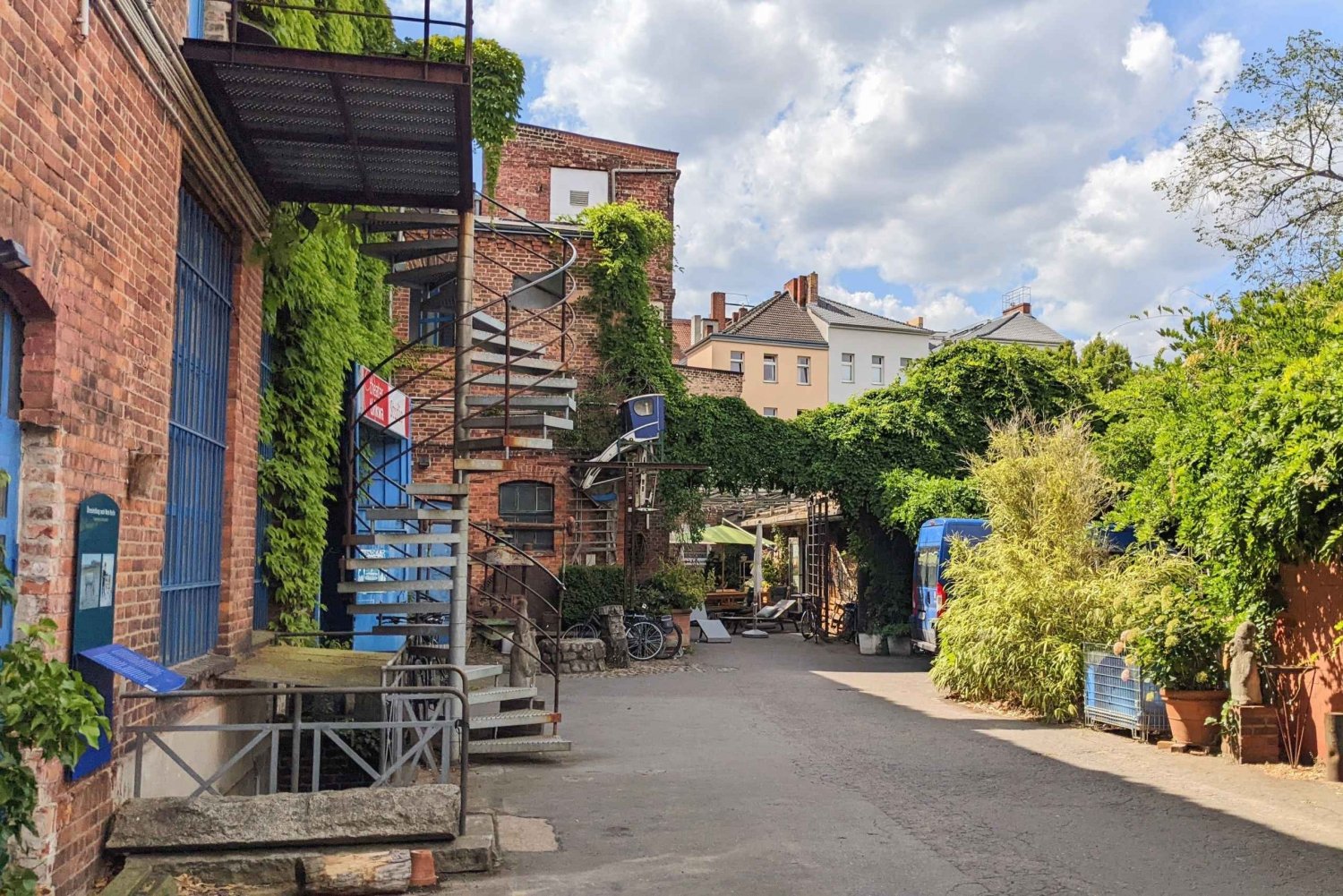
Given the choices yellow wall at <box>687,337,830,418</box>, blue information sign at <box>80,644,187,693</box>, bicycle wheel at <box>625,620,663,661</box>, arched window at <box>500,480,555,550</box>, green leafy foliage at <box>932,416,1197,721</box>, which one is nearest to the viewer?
blue information sign at <box>80,644,187,693</box>

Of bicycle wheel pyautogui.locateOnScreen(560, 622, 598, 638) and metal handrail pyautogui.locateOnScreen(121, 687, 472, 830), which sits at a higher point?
metal handrail pyautogui.locateOnScreen(121, 687, 472, 830)

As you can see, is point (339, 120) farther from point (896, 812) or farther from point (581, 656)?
point (581, 656)

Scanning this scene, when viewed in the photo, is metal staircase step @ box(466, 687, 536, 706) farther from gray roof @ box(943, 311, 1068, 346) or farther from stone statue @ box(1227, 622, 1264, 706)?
gray roof @ box(943, 311, 1068, 346)

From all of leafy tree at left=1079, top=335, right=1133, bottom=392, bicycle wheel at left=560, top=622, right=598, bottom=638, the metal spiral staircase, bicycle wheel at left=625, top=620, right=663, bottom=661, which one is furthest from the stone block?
leafy tree at left=1079, top=335, right=1133, bottom=392

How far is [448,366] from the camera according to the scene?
1873 centimetres

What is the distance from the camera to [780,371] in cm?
4725

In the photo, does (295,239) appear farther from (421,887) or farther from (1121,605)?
(1121,605)

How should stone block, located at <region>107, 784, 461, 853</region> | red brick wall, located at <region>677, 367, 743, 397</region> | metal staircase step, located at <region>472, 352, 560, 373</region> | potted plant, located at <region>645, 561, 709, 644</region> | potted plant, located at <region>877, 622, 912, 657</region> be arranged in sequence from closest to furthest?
stone block, located at <region>107, 784, 461, 853</region> < metal staircase step, located at <region>472, 352, 560, 373</region> < potted plant, located at <region>645, 561, 709, 644</region> < potted plant, located at <region>877, 622, 912, 657</region> < red brick wall, located at <region>677, 367, 743, 397</region>

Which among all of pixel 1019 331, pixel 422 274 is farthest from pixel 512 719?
pixel 1019 331

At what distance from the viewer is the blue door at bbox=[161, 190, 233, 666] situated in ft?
22.3

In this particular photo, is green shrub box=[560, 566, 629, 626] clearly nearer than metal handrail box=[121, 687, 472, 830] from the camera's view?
No

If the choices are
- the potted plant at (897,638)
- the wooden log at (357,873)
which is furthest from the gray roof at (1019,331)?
the wooden log at (357,873)

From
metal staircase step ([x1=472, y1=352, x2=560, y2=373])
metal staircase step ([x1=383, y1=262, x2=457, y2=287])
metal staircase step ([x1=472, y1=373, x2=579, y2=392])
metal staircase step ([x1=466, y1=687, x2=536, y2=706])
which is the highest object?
metal staircase step ([x1=383, y1=262, x2=457, y2=287])

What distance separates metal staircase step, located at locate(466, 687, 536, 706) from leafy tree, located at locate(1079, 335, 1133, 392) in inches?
835
